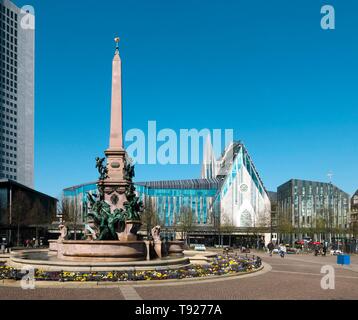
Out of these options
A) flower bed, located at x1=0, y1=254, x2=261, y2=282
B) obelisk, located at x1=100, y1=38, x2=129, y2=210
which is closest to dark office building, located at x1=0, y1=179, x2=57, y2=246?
obelisk, located at x1=100, y1=38, x2=129, y2=210

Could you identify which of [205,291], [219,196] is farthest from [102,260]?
[219,196]

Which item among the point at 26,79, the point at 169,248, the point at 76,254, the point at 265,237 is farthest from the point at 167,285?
the point at 26,79

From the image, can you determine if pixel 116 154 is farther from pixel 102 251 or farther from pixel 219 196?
pixel 219 196

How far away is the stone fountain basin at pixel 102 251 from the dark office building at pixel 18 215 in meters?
49.1

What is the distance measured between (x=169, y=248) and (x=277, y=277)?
1393 centimetres

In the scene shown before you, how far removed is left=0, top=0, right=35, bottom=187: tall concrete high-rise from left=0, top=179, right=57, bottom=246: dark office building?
161ft

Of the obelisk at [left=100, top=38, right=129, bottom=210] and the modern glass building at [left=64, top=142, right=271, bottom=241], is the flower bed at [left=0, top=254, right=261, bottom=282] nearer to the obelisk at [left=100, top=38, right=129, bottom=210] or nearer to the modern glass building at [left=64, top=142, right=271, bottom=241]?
the obelisk at [left=100, top=38, right=129, bottom=210]

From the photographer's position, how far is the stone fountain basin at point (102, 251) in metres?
29.9

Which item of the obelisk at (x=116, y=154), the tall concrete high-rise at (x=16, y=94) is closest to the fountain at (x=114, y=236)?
the obelisk at (x=116, y=154)

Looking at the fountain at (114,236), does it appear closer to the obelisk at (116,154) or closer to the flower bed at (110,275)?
the obelisk at (116,154)

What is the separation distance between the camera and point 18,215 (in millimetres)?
79375

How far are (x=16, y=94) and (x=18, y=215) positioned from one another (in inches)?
3657
